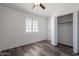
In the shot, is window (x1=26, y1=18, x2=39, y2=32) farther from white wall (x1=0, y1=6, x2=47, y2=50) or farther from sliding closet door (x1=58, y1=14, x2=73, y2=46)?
sliding closet door (x1=58, y1=14, x2=73, y2=46)

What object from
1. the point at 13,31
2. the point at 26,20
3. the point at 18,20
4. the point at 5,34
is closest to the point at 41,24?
the point at 26,20

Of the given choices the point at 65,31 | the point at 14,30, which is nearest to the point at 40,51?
the point at 14,30

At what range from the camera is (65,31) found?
4.83 meters

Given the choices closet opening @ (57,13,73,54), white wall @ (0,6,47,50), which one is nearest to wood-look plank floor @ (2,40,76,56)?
white wall @ (0,6,47,50)

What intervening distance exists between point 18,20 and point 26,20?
2.49ft

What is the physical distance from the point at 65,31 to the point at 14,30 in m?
3.50

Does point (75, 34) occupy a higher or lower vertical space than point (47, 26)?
lower

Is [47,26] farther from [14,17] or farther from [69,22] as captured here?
[14,17]

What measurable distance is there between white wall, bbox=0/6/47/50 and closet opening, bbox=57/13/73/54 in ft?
7.23

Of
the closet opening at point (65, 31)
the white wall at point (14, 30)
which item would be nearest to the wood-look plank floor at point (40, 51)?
the white wall at point (14, 30)

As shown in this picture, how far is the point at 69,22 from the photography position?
4477 mm

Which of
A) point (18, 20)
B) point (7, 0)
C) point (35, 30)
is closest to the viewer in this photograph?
point (7, 0)

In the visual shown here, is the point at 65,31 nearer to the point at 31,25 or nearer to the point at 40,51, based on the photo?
the point at 40,51

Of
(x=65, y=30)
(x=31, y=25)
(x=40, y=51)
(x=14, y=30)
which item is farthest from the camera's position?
(x=31, y=25)
